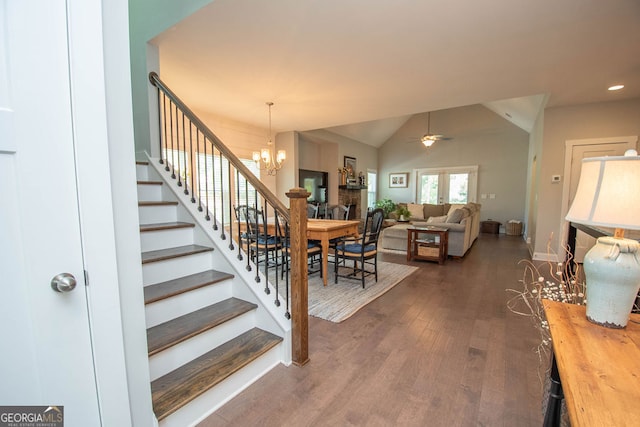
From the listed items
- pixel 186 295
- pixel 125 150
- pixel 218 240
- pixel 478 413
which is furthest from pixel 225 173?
pixel 478 413

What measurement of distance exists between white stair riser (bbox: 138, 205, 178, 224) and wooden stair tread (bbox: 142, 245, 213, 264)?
0.36m

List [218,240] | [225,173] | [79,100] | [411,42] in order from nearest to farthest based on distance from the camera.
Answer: [79,100] → [218,240] → [411,42] → [225,173]

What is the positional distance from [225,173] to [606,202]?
18.5 ft

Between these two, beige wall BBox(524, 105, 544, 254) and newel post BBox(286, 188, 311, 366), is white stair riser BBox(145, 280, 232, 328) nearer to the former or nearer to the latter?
newel post BBox(286, 188, 311, 366)

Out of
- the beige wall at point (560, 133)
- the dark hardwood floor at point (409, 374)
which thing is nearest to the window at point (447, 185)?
the beige wall at point (560, 133)

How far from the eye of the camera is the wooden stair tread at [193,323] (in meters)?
1.50

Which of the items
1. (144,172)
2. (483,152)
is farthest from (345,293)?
(483,152)

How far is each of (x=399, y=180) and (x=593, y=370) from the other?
9685 millimetres

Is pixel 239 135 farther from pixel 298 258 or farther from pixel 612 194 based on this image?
pixel 612 194

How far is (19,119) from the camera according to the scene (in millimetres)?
820

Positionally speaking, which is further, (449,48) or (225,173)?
(225,173)

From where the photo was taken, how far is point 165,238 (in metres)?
2.13

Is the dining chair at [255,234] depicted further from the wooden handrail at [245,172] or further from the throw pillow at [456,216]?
the throw pillow at [456,216]

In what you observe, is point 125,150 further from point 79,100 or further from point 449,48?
point 449,48
